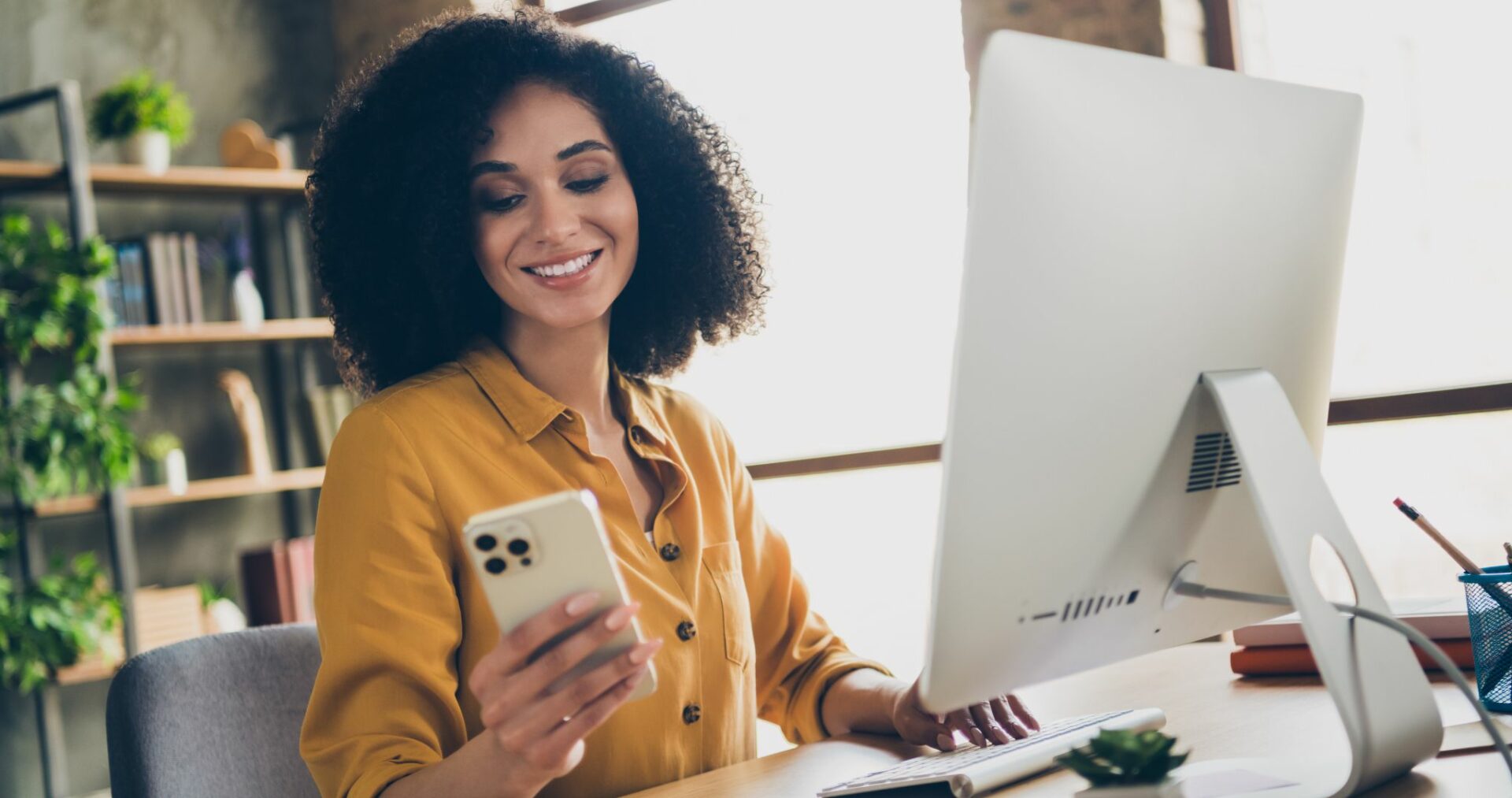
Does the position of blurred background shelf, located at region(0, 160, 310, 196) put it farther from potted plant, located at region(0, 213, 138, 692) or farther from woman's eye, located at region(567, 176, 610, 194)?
woman's eye, located at region(567, 176, 610, 194)

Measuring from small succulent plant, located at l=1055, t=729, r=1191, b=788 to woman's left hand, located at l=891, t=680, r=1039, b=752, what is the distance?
328 mm

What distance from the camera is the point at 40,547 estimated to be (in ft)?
10.7

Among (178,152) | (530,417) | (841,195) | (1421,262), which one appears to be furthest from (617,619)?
(178,152)

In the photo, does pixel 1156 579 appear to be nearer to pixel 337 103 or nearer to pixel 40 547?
pixel 337 103

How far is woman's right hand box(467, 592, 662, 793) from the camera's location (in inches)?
34.1

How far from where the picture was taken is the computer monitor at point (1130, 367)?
2.52 ft

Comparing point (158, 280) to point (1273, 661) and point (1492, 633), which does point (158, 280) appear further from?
point (1492, 633)

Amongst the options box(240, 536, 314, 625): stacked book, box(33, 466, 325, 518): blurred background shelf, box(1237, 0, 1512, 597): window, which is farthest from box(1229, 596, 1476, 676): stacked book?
box(240, 536, 314, 625): stacked book

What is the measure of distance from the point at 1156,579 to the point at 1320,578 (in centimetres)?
180

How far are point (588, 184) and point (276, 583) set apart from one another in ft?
→ 7.06

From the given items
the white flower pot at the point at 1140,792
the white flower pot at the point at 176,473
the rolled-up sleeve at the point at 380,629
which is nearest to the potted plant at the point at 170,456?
the white flower pot at the point at 176,473

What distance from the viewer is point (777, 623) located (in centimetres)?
160

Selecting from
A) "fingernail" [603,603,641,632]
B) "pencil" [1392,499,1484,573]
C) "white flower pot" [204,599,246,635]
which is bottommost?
"white flower pot" [204,599,246,635]

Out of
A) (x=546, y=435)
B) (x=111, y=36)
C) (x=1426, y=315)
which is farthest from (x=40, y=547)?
(x=1426, y=315)
